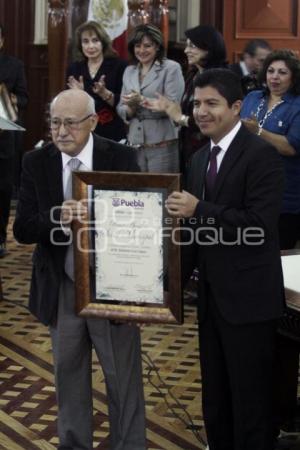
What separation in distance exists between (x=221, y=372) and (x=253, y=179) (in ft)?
2.44

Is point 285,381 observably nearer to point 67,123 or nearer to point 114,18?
point 67,123

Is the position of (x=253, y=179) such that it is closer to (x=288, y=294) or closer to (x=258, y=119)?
(x=288, y=294)

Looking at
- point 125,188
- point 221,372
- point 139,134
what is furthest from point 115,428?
point 139,134

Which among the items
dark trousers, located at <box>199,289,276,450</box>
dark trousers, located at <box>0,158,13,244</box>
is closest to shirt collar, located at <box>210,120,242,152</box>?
dark trousers, located at <box>199,289,276,450</box>

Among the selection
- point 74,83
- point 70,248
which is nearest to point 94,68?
point 74,83

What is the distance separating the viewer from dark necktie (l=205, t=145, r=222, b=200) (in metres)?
3.25

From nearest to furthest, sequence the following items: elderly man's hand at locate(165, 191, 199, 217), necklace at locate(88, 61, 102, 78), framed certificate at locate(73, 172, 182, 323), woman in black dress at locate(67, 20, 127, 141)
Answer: elderly man's hand at locate(165, 191, 199, 217) < framed certificate at locate(73, 172, 182, 323) < woman in black dress at locate(67, 20, 127, 141) < necklace at locate(88, 61, 102, 78)

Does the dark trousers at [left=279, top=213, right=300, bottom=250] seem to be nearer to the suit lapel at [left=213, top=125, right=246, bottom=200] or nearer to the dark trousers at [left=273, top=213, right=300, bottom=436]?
the dark trousers at [left=273, top=213, right=300, bottom=436]

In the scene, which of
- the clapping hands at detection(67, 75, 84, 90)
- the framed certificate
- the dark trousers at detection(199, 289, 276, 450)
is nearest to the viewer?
the framed certificate

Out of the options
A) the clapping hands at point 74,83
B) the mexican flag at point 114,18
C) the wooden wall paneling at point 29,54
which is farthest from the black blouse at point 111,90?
the wooden wall paneling at point 29,54

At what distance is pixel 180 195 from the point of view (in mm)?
3061

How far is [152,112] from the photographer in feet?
20.9

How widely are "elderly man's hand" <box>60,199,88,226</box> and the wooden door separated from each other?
19.8ft

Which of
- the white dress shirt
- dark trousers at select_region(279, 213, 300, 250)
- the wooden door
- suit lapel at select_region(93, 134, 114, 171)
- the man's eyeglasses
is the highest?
the wooden door
